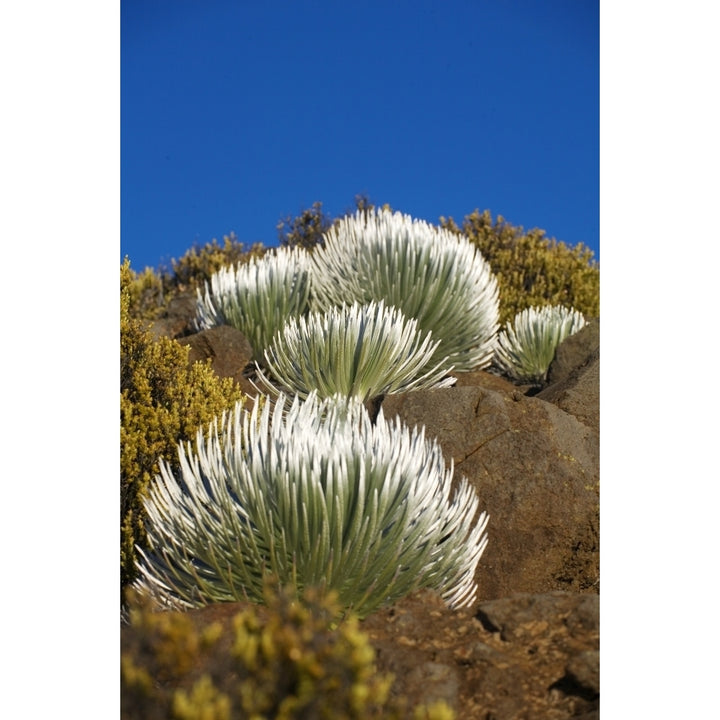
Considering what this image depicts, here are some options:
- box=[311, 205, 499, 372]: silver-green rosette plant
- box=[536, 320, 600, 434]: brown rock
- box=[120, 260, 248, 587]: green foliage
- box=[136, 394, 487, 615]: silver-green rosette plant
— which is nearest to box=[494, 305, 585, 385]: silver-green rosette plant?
box=[311, 205, 499, 372]: silver-green rosette plant

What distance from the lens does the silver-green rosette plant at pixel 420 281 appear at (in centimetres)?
630

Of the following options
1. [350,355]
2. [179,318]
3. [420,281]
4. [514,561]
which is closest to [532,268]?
[179,318]

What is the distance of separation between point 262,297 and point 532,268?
4.32 metres

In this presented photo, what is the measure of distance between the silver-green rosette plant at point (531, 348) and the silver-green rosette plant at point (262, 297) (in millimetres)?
1576

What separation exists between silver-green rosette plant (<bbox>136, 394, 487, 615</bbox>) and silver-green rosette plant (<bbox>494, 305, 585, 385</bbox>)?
12.8ft

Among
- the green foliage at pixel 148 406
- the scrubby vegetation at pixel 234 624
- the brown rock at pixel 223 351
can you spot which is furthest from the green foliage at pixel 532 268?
the green foliage at pixel 148 406

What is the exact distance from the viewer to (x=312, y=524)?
2941 millimetres

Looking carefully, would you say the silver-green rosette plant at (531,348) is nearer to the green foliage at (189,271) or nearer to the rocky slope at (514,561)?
the rocky slope at (514,561)
